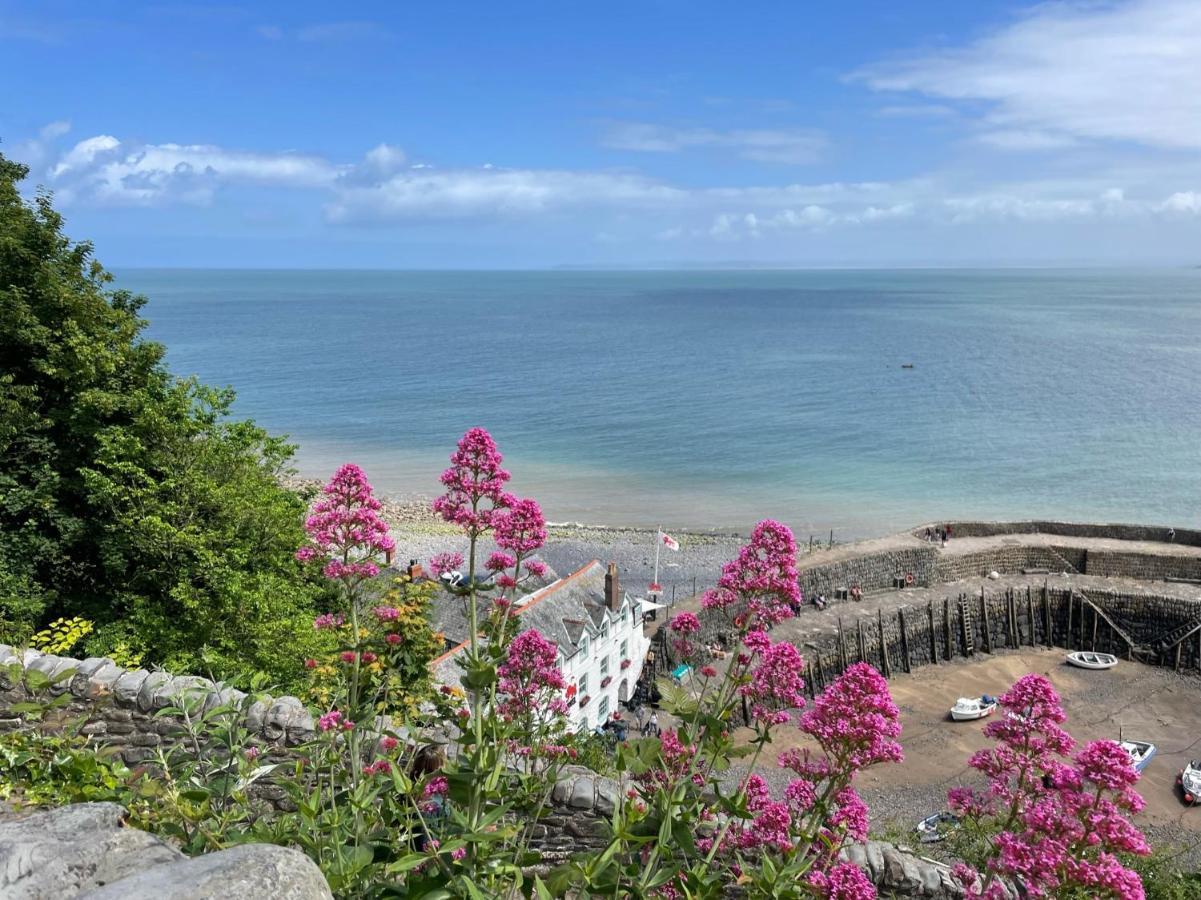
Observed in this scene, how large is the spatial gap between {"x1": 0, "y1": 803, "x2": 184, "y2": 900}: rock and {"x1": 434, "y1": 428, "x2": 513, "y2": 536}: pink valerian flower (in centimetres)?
247

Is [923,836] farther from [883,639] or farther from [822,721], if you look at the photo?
[822,721]

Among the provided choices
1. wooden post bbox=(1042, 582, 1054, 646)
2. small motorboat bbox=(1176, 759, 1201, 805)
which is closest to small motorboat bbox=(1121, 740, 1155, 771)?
small motorboat bbox=(1176, 759, 1201, 805)

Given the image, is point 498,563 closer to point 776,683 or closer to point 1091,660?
point 776,683

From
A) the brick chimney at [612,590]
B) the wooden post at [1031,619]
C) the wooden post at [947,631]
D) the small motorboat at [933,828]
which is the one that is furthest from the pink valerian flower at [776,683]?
the wooden post at [1031,619]

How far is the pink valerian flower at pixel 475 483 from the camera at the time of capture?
564cm

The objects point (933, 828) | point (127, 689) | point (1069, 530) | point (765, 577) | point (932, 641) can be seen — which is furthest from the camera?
point (1069, 530)

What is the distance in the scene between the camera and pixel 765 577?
532cm

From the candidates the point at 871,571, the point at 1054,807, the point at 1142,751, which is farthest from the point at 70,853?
the point at 871,571

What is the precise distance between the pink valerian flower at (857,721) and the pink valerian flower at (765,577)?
2.19ft

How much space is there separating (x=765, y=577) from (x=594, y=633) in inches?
949

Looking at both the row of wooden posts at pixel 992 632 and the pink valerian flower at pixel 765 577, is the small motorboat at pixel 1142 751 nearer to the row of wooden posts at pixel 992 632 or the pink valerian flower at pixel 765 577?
the row of wooden posts at pixel 992 632

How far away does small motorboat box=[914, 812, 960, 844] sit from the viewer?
21119 millimetres

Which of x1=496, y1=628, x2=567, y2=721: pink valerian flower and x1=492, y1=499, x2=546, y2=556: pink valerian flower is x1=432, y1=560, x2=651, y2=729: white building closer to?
x1=496, y1=628, x2=567, y2=721: pink valerian flower

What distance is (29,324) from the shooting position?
1797 centimetres
